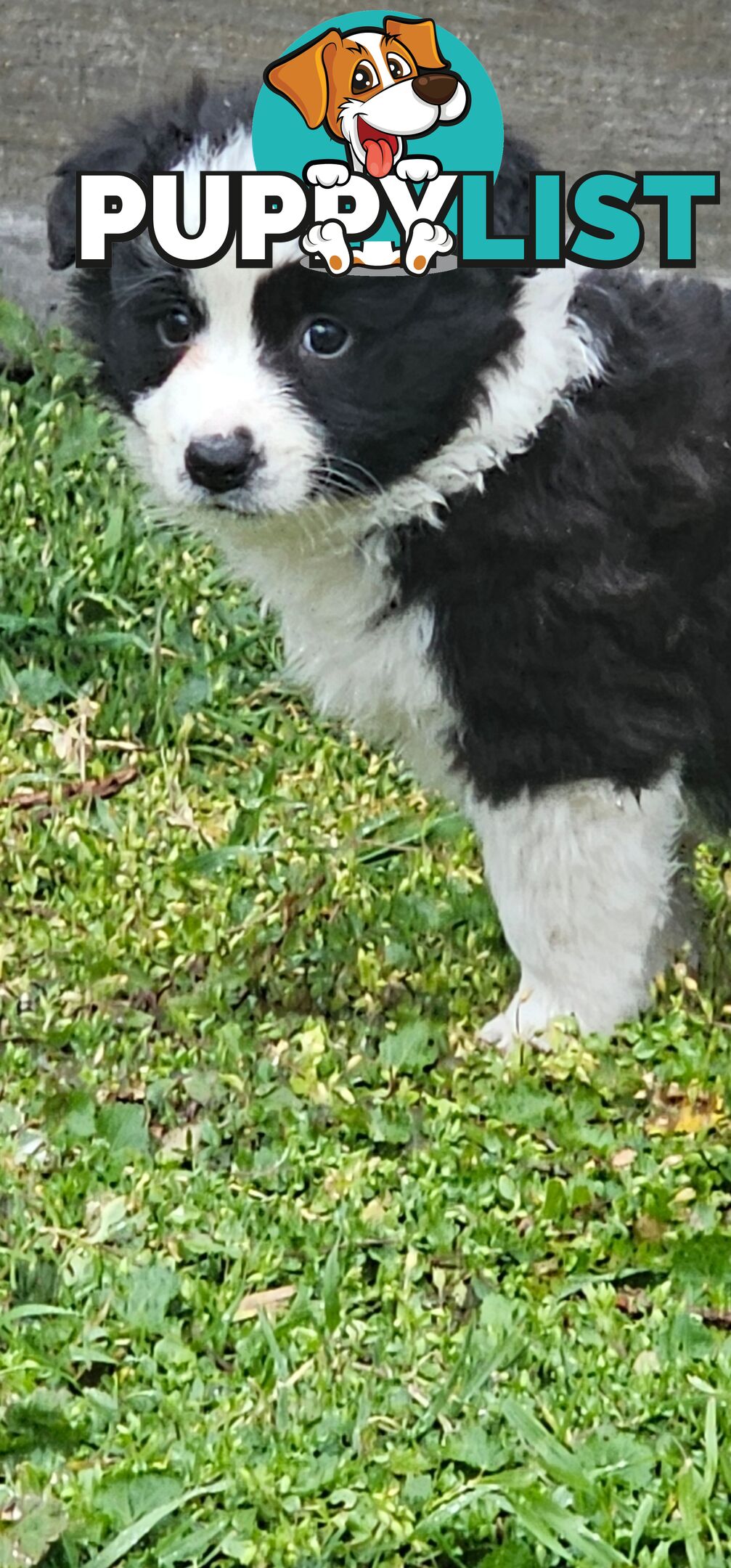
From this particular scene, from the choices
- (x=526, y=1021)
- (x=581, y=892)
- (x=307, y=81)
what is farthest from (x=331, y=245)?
(x=526, y=1021)

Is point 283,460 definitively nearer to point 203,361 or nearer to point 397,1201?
point 203,361

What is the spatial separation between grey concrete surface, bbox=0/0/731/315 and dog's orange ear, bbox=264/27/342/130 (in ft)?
9.41

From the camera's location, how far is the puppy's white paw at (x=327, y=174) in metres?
3.07

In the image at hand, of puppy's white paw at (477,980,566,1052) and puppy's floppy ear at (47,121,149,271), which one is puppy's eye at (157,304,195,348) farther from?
puppy's white paw at (477,980,566,1052)

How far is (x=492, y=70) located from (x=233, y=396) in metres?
3.52

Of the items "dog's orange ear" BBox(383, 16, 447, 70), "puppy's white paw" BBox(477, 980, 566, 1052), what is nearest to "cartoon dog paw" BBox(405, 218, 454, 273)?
"dog's orange ear" BBox(383, 16, 447, 70)

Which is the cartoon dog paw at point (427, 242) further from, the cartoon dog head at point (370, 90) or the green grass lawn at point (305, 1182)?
the green grass lawn at point (305, 1182)

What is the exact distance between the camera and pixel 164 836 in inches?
174

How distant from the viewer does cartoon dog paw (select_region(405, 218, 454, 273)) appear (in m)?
3.06

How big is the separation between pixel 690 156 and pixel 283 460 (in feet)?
12.0

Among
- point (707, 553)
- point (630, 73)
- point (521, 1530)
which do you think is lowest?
point (521, 1530)

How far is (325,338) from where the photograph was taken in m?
3.00

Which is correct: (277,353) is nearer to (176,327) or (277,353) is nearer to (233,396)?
(233,396)

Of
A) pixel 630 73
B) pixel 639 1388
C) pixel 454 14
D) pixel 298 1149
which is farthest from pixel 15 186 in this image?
pixel 639 1388
